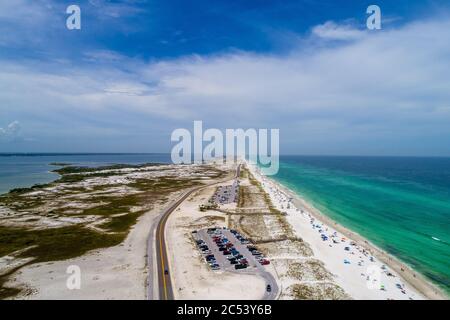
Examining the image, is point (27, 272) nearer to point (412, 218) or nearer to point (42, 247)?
point (42, 247)

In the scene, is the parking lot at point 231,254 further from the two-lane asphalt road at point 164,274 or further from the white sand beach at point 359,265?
the white sand beach at point 359,265

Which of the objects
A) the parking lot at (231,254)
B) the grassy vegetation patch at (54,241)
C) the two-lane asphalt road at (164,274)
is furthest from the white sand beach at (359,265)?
the grassy vegetation patch at (54,241)

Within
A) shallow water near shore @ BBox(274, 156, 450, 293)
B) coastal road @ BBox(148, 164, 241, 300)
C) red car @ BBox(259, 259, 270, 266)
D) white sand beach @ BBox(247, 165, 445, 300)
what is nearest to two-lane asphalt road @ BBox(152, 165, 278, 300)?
coastal road @ BBox(148, 164, 241, 300)

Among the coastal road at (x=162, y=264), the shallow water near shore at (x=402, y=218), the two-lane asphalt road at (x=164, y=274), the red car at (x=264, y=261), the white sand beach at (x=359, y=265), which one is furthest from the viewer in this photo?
the shallow water near shore at (x=402, y=218)

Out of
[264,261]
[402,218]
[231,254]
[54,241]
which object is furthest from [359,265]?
[54,241]

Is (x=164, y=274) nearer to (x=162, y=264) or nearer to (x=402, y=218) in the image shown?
(x=162, y=264)

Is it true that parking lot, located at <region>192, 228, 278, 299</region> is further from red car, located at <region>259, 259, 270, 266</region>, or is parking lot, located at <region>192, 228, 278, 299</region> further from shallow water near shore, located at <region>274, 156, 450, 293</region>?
shallow water near shore, located at <region>274, 156, 450, 293</region>

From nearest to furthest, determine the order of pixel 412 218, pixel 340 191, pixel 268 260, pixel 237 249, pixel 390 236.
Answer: pixel 268 260
pixel 237 249
pixel 390 236
pixel 412 218
pixel 340 191

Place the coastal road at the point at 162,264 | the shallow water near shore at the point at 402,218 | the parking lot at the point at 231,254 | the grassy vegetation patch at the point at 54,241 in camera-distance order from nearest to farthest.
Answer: the coastal road at the point at 162,264 → the parking lot at the point at 231,254 → the grassy vegetation patch at the point at 54,241 → the shallow water near shore at the point at 402,218
